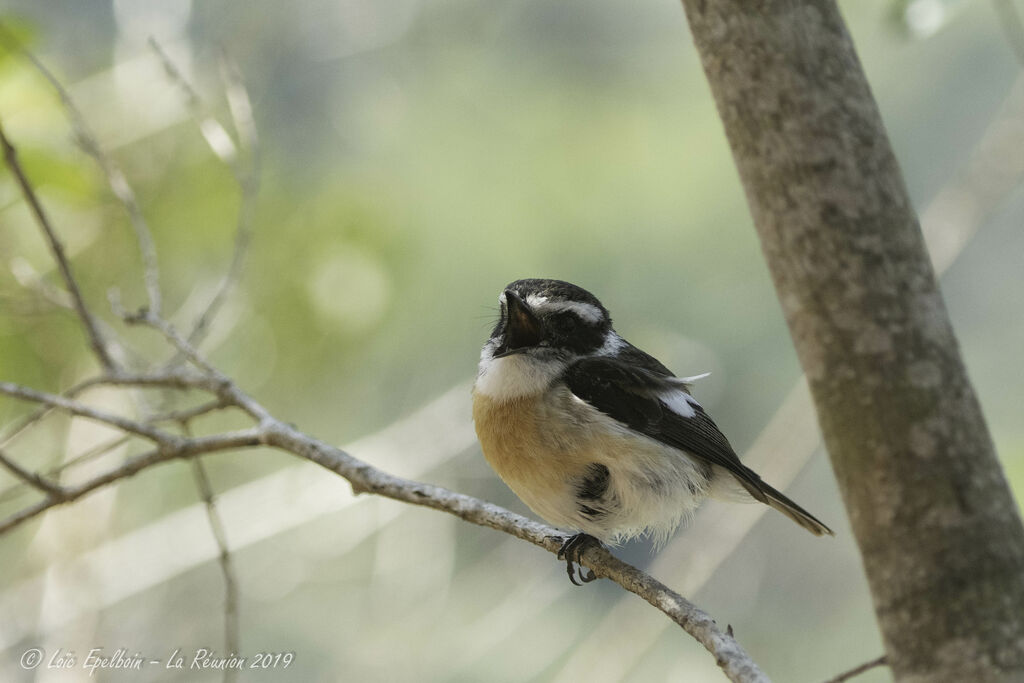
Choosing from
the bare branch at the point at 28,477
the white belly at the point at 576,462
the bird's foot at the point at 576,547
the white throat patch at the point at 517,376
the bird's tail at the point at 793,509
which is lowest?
the bird's tail at the point at 793,509

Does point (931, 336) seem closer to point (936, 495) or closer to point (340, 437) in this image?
point (936, 495)

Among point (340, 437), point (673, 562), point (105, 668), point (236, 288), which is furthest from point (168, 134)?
point (673, 562)

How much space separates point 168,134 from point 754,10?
160 inches

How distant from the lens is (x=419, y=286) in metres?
5.08

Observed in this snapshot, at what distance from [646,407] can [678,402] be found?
18 cm

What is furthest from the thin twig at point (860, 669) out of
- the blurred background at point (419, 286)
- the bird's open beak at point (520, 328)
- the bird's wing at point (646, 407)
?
the blurred background at point (419, 286)

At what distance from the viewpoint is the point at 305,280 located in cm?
458

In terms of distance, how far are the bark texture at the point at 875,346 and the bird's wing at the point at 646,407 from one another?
4.30 ft

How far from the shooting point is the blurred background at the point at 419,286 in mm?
4398

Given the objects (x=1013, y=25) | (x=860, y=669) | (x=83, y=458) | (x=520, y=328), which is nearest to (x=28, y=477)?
(x=83, y=458)

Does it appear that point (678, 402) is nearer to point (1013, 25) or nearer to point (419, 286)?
point (1013, 25)

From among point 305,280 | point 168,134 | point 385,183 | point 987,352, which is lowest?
point 987,352

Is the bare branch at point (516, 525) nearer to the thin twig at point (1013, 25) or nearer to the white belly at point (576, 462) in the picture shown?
the white belly at point (576, 462)

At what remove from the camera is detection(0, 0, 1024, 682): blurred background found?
14.4 feet
